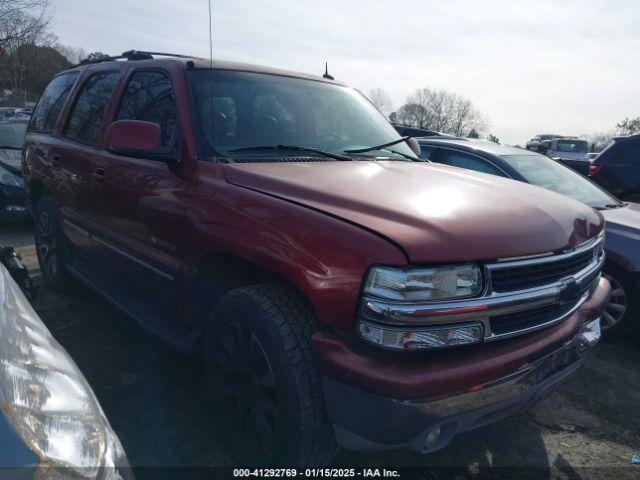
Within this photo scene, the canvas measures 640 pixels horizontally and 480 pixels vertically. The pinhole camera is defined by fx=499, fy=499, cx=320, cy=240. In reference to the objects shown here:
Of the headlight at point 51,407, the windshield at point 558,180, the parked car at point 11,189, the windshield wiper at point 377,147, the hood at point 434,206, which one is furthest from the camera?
the parked car at point 11,189

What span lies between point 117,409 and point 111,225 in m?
1.27

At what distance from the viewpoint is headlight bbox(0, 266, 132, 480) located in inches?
47.7

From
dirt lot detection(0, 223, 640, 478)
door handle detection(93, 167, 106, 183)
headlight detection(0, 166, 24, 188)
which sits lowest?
dirt lot detection(0, 223, 640, 478)

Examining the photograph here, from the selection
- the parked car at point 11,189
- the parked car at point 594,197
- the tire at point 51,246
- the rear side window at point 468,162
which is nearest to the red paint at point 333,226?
the tire at point 51,246

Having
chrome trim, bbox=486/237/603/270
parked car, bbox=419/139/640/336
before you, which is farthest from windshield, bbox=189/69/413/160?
parked car, bbox=419/139/640/336

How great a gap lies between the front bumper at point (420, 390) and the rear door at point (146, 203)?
131 centimetres

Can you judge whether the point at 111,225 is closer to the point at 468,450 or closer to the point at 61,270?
the point at 61,270

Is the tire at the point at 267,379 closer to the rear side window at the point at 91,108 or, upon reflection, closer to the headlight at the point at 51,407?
the headlight at the point at 51,407

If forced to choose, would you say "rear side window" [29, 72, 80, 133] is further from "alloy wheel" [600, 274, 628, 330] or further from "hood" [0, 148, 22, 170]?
"alloy wheel" [600, 274, 628, 330]

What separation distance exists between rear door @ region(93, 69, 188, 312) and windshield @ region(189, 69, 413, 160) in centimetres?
22

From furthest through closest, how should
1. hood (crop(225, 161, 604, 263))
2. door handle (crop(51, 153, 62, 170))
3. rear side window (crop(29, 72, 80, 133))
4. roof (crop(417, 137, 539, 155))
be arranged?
roof (crop(417, 137, 539, 155)) < rear side window (crop(29, 72, 80, 133)) < door handle (crop(51, 153, 62, 170)) < hood (crop(225, 161, 604, 263))

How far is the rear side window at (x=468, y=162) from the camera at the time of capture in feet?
16.6

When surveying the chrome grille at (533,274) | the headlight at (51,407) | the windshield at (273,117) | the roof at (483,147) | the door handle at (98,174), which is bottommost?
the headlight at (51,407)

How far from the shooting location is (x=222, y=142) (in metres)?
2.79
